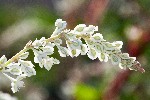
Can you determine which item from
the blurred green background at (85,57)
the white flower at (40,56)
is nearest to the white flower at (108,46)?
the white flower at (40,56)

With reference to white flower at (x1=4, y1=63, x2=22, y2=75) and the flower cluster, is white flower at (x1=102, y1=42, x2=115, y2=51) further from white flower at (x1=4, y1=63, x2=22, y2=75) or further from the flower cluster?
white flower at (x1=4, y1=63, x2=22, y2=75)

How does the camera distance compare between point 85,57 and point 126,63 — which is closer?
point 126,63

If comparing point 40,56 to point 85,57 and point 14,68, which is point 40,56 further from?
point 85,57

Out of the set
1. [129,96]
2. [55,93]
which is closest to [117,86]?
[129,96]

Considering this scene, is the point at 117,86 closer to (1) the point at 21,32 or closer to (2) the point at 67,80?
(2) the point at 67,80

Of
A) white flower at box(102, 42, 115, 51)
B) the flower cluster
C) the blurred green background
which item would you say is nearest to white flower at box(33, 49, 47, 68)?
the flower cluster

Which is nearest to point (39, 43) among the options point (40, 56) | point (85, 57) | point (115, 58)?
point (40, 56)

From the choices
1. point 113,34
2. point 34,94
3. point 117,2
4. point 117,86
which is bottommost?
point 117,86

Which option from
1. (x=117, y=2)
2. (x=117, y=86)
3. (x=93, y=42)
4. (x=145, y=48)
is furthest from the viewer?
(x=117, y=2)
